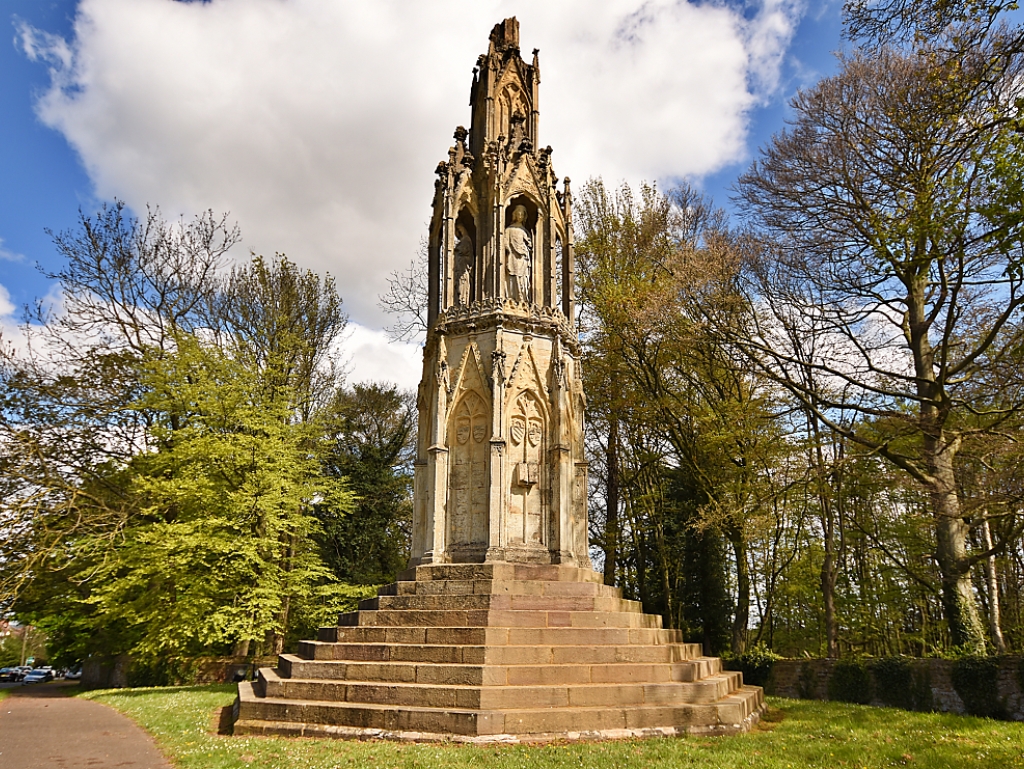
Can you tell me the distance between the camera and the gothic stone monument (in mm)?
9141

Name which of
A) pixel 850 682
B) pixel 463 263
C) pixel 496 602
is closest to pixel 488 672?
pixel 496 602

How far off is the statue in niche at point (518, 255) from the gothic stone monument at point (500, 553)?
0.03 m

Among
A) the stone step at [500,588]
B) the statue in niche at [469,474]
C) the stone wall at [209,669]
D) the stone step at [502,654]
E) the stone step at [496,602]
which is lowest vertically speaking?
the stone wall at [209,669]

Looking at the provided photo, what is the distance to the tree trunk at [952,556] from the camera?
13602mm

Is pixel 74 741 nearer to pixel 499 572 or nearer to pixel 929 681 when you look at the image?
pixel 499 572

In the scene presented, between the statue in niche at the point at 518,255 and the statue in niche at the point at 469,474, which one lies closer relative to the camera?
the statue in niche at the point at 469,474

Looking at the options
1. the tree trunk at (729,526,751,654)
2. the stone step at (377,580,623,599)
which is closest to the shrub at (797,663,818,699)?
the tree trunk at (729,526,751,654)

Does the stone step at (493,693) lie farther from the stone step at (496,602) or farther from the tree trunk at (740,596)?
the tree trunk at (740,596)

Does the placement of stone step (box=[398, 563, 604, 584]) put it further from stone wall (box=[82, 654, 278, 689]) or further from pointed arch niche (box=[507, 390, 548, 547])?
stone wall (box=[82, 654, 278, 689])

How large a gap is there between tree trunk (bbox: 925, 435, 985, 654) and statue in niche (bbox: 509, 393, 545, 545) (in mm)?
7629

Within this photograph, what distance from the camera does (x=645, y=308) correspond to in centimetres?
1992

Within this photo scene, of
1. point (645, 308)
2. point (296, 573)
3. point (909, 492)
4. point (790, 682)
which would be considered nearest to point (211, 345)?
point (296, 573)

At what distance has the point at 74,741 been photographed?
978 centimetres

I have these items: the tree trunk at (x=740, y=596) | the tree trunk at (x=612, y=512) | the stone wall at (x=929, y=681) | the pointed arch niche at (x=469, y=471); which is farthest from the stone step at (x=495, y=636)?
the tree trunk at (x=612, y=512)
